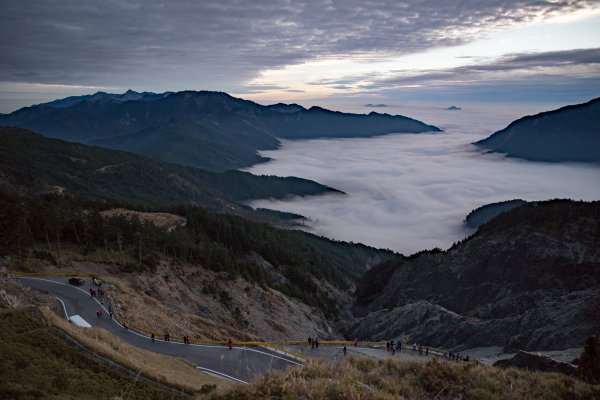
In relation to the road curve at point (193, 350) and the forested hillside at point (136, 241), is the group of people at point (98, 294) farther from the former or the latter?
the forested hillside at point (136, 241)

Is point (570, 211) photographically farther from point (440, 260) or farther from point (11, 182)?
point (11, 182)

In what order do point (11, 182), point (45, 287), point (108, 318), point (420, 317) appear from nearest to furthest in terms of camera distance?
point (108, 318) → point (45, 287) → point (420, 317) → point (11, 182)

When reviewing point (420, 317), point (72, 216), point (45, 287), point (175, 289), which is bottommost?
point (420, 317)

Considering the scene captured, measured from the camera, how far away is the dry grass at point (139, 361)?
2028 centimetres

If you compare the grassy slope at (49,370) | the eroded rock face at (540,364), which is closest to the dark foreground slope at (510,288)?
the eroded rock face at (540,364)

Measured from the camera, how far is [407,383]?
444 inches

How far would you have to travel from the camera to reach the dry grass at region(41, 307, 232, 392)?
798 inches

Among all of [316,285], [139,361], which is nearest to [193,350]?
[139,361]

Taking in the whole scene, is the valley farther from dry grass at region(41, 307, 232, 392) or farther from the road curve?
dry grass at region(41, 307, 232, 392)

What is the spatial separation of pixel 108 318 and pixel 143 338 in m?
5.52

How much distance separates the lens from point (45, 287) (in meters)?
45.1

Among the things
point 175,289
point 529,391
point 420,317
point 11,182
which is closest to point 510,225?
point 420,317

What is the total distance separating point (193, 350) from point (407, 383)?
28528 millimetres

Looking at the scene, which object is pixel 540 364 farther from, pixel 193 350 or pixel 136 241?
pixel 136 241
